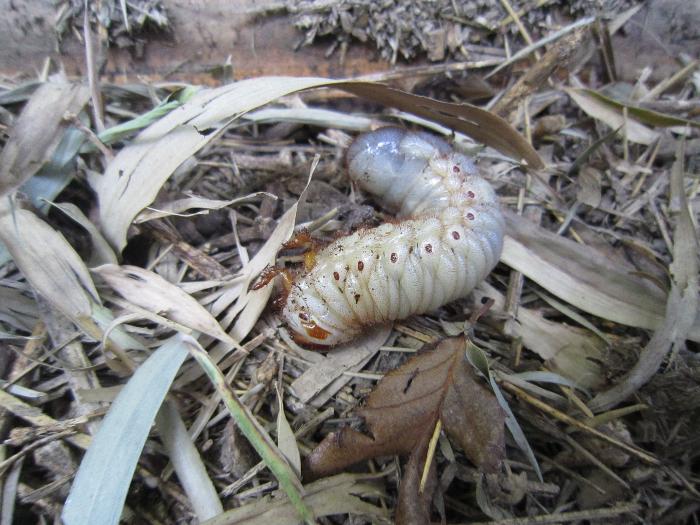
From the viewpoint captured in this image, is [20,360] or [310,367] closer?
[20,360]

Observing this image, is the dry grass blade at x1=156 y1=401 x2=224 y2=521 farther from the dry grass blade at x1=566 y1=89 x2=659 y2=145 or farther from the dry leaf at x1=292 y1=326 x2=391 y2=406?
the dry grass blade at x1=566 y1=89 x2=659 y2=145

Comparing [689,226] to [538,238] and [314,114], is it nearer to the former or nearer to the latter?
[538,238]

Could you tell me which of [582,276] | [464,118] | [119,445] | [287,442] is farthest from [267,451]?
[464,118]

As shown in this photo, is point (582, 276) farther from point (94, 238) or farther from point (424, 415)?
point (94, 238)

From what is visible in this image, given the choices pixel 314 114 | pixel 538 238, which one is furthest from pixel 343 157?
pixel 538 238

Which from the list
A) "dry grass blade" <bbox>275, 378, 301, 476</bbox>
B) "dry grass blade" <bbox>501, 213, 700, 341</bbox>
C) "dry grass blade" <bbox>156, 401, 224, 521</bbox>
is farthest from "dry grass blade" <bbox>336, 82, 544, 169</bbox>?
"dry grass blade" <bbox>156, 401, 224, 521</bbox>
